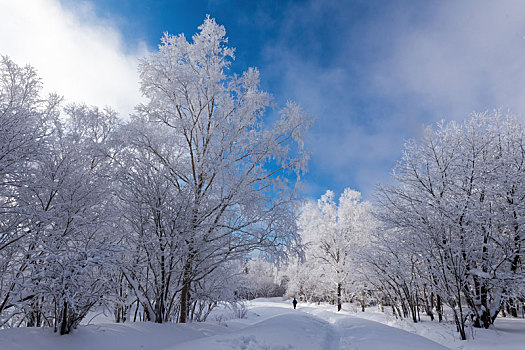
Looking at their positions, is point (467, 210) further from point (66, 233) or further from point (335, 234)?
point (335, 234)

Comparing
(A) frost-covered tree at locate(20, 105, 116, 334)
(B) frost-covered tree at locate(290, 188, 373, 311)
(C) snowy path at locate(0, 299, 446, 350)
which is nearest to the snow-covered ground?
(C) snowy path at locate(0, 299, 446, 350)

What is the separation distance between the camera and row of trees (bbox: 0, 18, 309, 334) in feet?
15.5

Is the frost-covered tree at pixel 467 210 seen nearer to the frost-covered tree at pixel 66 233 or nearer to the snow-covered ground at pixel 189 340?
the snow-covered ground at pixel 189 340

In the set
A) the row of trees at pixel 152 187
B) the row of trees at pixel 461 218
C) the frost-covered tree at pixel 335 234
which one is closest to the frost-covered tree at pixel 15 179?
the row of trees at pixel 152 187

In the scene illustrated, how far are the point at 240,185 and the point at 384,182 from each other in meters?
8.80

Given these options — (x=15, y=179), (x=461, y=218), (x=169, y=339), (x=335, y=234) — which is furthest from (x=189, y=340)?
(x=335, y=234)

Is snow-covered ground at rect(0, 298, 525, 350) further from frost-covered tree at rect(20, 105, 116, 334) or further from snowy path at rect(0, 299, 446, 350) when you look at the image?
frost-covered tree at rect(20, 105, 116, 334)

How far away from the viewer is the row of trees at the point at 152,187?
4.72 meters

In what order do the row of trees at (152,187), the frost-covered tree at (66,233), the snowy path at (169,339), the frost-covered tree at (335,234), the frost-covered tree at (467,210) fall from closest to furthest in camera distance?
the frost-covered tree at (66,233) → the snowy path at (169,339) → the row of trees at (152,187) → the frost-covered tree at (467,210) → the frost-covered tree at (335,234)

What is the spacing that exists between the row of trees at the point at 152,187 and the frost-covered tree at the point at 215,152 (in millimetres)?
42

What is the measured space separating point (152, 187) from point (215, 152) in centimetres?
258

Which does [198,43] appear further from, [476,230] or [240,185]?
[476,230]

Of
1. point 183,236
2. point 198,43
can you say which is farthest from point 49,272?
point 198,43

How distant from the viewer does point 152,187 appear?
264 inches
